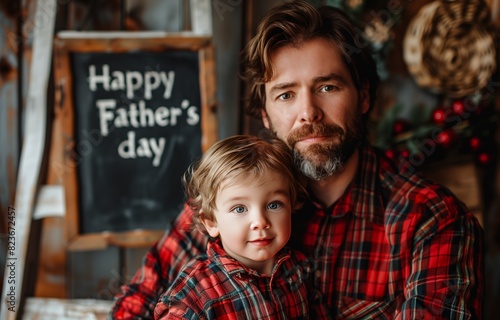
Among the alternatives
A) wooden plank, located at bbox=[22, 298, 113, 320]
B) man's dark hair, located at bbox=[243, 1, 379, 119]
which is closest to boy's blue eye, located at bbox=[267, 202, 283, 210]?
man's dark hair, located at bbox=[243, 1, 379, 119]

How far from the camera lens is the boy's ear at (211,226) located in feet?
3.67

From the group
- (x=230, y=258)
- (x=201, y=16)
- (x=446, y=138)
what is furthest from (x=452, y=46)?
(x=230, y=258)

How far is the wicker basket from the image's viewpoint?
5.57 feet

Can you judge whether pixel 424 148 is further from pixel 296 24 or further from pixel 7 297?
pixel 7 297

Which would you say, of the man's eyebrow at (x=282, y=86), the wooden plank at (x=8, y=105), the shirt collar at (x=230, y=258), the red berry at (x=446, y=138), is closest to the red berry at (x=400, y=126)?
the red berry at (x=446, y=138)

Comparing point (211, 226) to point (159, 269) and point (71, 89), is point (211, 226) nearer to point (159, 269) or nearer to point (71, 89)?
point (159, 269)

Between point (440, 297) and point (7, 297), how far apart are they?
1272 mm

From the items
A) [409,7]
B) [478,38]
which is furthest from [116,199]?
[478,38]

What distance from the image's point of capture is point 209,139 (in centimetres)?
160

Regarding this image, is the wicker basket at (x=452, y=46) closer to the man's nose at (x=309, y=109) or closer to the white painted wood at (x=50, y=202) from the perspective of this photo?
the man's nose at (x=309, y=109)

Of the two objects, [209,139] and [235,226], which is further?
[209,139]

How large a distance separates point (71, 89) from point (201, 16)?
48 cm

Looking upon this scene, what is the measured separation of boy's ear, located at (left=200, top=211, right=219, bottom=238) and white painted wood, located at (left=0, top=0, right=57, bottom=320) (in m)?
0.71

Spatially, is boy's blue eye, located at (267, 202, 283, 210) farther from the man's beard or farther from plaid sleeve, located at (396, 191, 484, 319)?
plaid sleeve, located at (396, 191, 484, 319)
